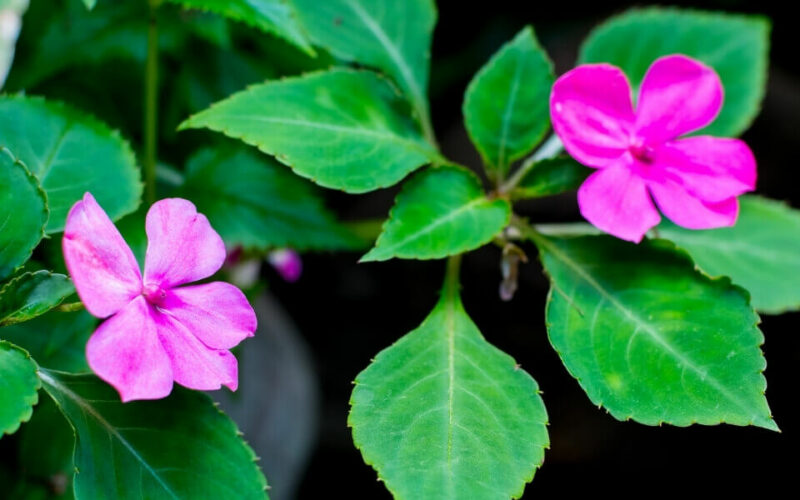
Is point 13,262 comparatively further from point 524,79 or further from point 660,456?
point 660,456

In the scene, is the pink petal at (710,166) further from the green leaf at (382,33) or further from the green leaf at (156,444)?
the green leaf at (156,444)

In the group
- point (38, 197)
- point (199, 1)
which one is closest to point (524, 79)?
point (199, 1)

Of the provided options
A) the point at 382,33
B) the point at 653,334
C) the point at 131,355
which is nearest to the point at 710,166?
the point at 653,334

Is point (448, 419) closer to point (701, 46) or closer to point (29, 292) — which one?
point (29, 292)

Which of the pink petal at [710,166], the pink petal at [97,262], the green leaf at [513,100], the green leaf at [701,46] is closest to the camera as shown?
the pink petal at [97,262]

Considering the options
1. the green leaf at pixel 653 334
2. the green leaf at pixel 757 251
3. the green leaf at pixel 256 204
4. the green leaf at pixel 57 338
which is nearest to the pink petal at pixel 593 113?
the green leaf at pixel 653 334

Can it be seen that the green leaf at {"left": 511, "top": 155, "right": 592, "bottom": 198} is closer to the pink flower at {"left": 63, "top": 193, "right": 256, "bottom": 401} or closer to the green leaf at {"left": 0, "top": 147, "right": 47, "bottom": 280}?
the pink flower at {"left": 63, "top": 193, "right": 256, "bottom": 401}

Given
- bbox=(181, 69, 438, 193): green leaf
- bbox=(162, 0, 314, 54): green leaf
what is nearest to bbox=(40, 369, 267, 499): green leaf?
bbox=(181, 69, 438, 193): green leaf
